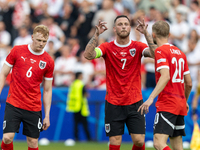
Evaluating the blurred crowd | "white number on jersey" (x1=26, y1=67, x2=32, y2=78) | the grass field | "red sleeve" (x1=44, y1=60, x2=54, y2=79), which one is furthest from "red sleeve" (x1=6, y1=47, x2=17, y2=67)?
the blurred crowd

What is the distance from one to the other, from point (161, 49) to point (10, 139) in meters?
3.16

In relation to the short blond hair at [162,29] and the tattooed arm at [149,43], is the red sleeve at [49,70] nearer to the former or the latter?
the tattooed arm at [149,43]

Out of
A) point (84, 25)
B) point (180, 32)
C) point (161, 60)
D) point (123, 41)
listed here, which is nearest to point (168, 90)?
point (161, 60)

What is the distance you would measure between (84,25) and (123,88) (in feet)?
32.0

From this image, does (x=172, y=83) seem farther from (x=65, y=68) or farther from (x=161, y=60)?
(x=65, y=68)

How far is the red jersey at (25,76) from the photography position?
7.47 metres

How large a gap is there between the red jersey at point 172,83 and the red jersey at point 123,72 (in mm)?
1011

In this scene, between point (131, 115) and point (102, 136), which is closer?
point (131, 115)

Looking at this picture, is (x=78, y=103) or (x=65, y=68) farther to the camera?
(x=65, y=68)

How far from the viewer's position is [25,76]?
749 centimetres

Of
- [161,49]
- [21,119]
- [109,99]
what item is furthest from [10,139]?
[161,49]

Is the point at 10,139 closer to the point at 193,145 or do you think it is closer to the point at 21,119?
the point at 21,119

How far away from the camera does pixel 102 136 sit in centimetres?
1453

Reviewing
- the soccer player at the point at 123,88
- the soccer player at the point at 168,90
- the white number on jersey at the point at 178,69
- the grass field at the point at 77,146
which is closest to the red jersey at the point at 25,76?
the soccer player at the point at 123,88
